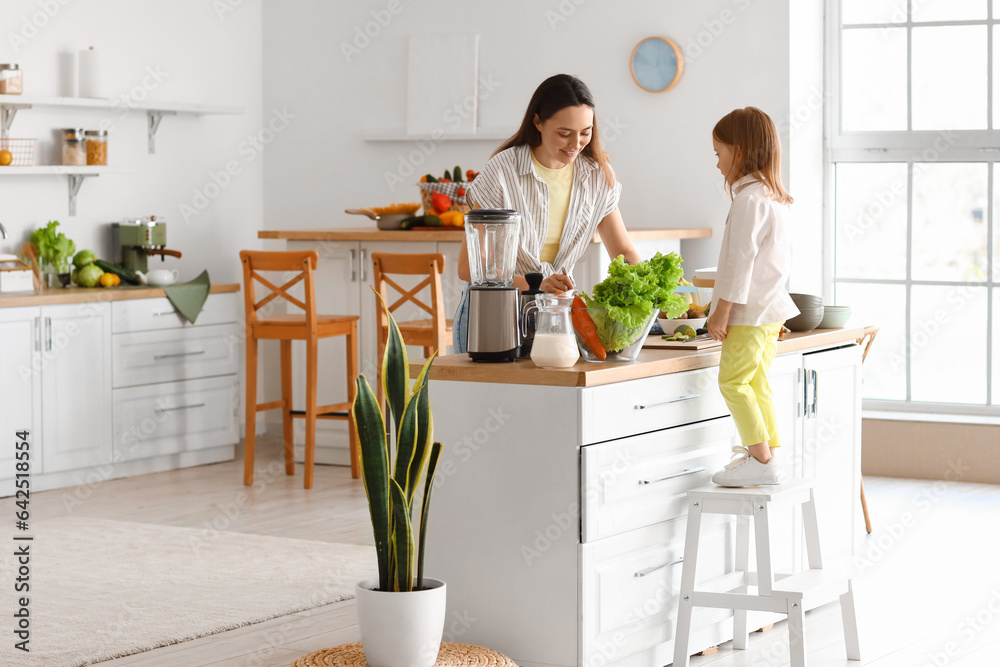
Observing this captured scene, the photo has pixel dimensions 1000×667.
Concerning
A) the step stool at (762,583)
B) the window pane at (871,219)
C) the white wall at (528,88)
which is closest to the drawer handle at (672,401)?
the step stool at (762,583)

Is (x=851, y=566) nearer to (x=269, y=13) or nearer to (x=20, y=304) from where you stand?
(x=20, y=304)

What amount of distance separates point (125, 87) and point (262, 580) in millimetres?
3083

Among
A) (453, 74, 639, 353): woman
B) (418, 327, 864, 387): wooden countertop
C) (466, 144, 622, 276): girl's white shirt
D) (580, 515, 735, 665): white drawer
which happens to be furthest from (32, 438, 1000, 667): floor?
(466, 144, 622, 276): girl's white shirt

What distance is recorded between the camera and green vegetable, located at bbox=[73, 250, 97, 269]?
18.3ft

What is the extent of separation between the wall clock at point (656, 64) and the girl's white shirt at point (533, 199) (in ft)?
8.82

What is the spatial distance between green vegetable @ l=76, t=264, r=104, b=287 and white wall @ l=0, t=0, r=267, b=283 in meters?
0.29

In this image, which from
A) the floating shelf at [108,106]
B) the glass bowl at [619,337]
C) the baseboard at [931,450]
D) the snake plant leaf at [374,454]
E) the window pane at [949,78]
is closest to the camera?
the snake plant leaf at [374,454]

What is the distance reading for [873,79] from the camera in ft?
19.2

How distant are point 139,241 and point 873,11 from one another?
11.8 ft

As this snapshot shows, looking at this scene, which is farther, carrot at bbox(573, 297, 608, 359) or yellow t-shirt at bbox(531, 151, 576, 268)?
yellow t-shirt at bbox(531, 151, 576, 268)

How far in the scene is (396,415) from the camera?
2688 millimetres

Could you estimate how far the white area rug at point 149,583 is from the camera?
3316 millimetres

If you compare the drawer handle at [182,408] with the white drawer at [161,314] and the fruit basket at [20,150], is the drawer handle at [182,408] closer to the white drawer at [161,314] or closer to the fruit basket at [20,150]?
the white drawer at [161,314]

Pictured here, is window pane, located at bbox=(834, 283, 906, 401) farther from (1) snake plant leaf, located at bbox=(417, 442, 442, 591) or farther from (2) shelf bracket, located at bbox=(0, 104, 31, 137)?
(2) shelf bracket, located at bbox=(0, 104, 31, 137)
